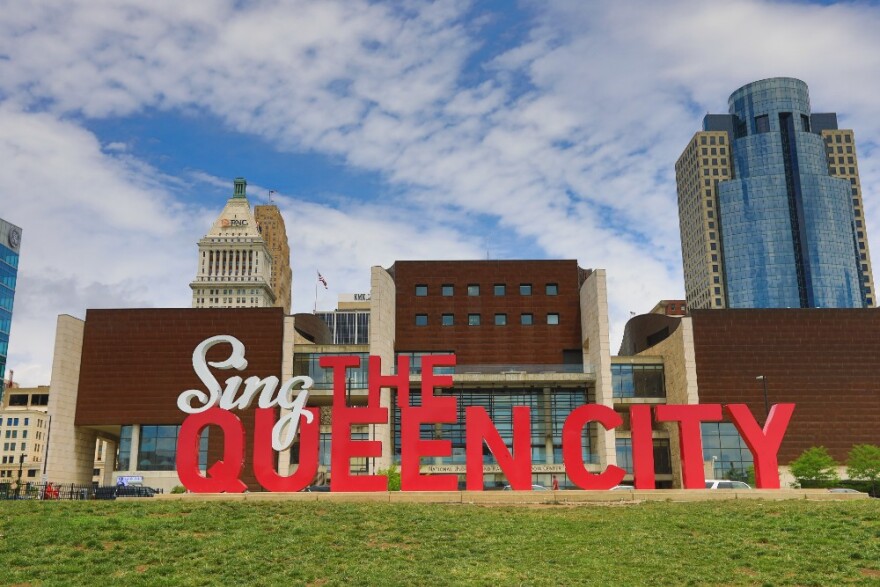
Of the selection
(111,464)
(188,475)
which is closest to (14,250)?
(111,464)

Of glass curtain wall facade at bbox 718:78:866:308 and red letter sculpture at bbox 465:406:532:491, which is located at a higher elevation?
glass curtain wall facade at bbox 718:78:866:308

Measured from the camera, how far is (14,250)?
122375 mm

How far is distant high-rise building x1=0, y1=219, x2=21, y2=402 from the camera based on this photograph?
118 metres

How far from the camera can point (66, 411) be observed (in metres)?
77.6

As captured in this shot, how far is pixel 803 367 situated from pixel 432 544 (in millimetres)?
57842

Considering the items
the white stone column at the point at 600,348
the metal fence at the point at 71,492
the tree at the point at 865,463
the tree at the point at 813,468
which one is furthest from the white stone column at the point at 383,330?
the tree at the point at 865,463

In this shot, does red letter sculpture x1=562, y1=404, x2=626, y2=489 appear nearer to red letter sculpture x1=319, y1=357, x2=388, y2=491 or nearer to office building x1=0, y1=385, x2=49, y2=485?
red letter sculpture x1=319, y1=357, x2=388, y2=491

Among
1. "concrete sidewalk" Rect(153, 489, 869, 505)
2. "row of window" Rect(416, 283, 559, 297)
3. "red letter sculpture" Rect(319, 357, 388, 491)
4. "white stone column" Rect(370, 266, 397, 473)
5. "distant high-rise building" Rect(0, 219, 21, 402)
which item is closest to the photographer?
"concrete sidewalk" Rect(153, 489, 869, 505)

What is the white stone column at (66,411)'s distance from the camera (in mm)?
76188

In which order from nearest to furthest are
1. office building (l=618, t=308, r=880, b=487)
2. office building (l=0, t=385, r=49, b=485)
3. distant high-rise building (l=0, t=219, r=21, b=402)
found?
office building (l=618, t=308, r=880, b=487) → distant high-rise building (l=0, t=219, r=21, b=402) → office building (l=0, t=385, r=49, b=485)

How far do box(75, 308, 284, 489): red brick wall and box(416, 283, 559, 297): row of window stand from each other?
15.3 m

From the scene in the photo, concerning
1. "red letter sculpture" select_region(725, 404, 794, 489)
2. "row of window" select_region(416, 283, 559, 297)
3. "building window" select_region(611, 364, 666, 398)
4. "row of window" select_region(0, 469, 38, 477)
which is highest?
"row of window" select_region(416, 283, 559, 297)

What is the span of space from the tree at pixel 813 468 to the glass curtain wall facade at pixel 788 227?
126044mm

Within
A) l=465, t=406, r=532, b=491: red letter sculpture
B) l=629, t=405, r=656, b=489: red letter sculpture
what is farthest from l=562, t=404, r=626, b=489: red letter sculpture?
l=465, t=406, r=532, b=491: red letter sculpture
